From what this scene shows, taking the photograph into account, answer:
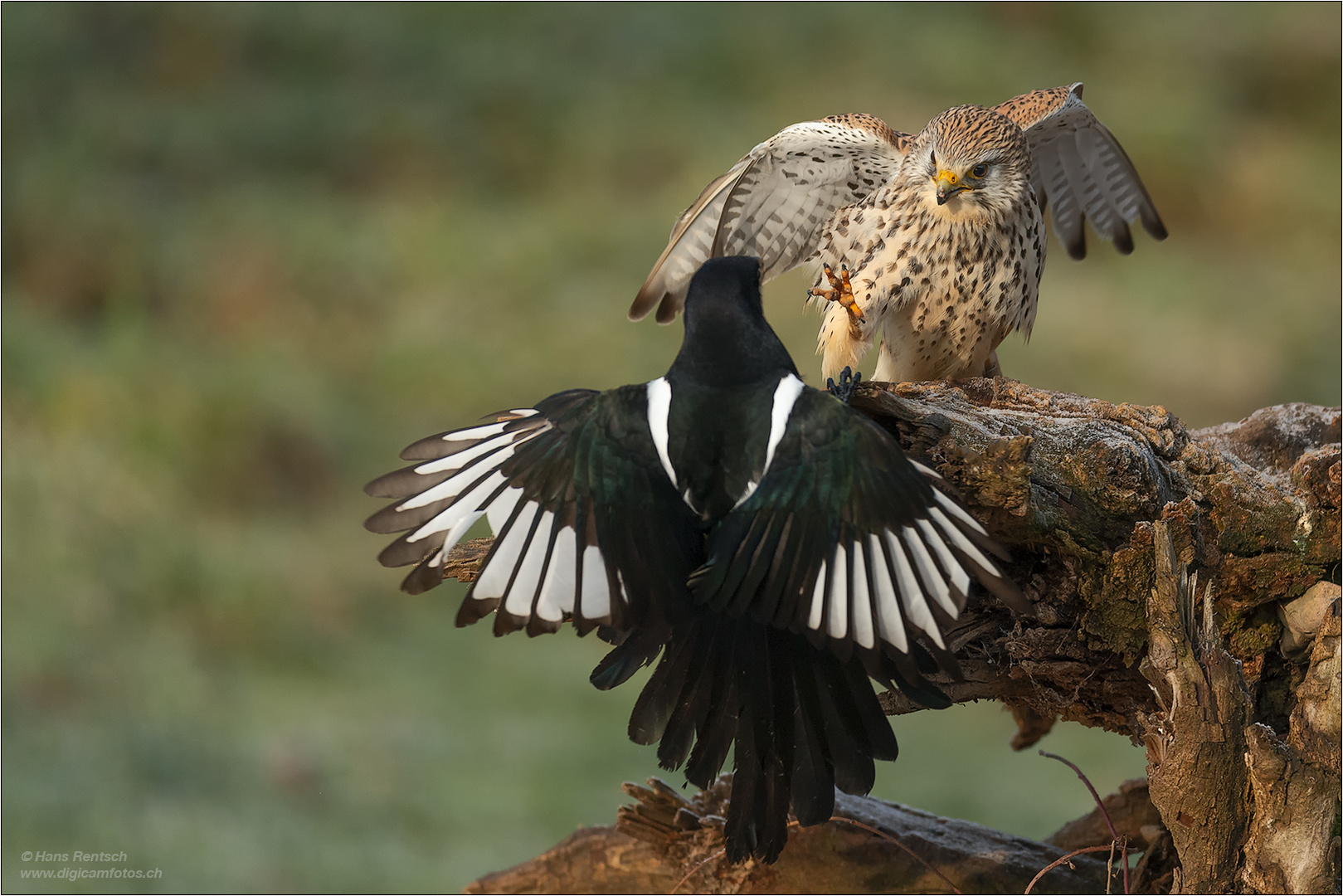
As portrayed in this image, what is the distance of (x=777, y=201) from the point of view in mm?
3275

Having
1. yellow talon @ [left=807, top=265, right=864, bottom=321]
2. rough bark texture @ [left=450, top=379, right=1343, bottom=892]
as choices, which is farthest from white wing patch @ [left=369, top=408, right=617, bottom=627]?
yellow talon @ [left=807, top=265, right=864, bottom=321]

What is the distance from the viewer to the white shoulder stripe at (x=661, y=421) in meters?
1.95

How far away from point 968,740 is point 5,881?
3.98 m

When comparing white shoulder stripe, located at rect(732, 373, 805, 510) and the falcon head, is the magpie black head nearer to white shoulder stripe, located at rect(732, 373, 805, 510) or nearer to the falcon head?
white shoulder stripe, located at rect(732, 373, 805, 510)

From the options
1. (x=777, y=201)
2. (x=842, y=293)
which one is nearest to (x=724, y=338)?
(x=842, y=293)

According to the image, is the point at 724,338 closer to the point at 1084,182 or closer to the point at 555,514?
the point at 555,514

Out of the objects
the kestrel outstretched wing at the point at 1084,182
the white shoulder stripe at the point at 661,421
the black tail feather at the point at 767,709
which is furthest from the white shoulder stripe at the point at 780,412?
the kestrel outstretched wing at the point at 1084,182

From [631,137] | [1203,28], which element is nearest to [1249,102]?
[1203,28]

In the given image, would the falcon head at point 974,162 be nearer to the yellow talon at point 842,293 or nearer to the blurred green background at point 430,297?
the yellow talon at point 842,293

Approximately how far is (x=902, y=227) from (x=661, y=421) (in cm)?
120

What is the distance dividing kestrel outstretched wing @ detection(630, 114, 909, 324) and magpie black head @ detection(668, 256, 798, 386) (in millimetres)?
1215

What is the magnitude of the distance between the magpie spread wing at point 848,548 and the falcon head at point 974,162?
1.09 metres

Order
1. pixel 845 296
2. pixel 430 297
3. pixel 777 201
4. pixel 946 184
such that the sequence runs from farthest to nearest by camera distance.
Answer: pixel 430 297
pixel 777 201
pixel 845 296
pixel 946 184

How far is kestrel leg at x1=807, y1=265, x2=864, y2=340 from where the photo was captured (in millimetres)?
2787
